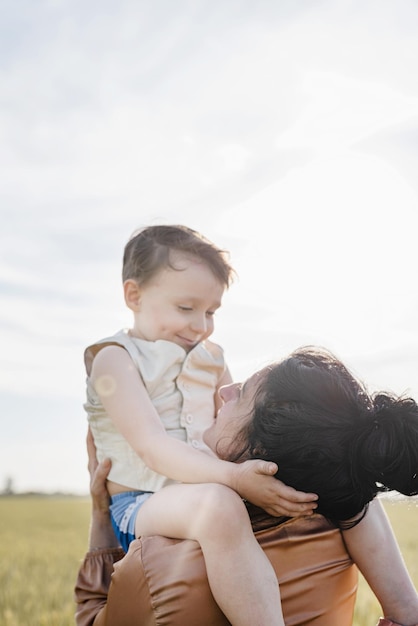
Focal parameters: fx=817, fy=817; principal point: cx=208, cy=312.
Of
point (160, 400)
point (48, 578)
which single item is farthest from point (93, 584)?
point (48, 578)

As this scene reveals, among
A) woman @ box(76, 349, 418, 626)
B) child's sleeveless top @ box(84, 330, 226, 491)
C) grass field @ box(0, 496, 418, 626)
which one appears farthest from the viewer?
grass field @ box(0, 496, 418, 626)

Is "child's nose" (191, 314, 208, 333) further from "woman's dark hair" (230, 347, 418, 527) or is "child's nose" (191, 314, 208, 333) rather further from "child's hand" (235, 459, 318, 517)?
"child's hand" (235, 459, 318, 517)

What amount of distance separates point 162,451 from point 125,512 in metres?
0.54

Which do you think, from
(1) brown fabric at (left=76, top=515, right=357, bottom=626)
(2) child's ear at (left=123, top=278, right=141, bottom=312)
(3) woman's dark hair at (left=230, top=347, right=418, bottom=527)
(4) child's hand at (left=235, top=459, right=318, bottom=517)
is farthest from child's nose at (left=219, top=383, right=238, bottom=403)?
(2) child's ear at (left=123, top=278, right=141, bottom=312)

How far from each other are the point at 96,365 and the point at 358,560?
163 cm

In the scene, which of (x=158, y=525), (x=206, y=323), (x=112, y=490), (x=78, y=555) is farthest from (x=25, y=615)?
(x=78, y=555)

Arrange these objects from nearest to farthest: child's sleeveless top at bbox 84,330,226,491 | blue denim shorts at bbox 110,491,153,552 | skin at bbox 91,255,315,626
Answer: skin at bbox 91,255,315,626, blue denim shorts at bbox 110,491,153,552, child's sleeveless top at bbox 84,330,226,491

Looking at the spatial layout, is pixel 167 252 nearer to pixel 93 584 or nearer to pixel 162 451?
pixel 162 451

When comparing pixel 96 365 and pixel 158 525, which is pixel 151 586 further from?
pixel 96 365

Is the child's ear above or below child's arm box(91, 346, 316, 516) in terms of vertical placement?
above

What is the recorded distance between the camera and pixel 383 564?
332 centimetres

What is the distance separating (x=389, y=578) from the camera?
3348mm

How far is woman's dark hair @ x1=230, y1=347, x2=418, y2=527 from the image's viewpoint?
3.06m

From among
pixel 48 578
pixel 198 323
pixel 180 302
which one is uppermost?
pixel 180 302
